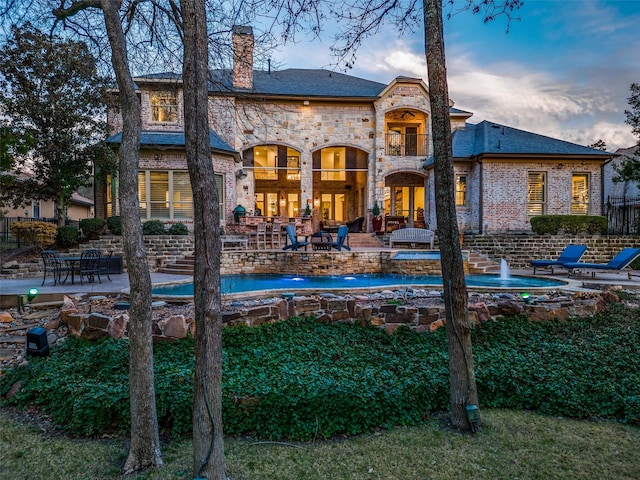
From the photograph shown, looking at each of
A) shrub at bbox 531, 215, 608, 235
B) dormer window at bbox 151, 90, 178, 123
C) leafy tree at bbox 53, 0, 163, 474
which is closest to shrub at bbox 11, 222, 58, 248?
dormer window at bbox 151, 90, 178, 123

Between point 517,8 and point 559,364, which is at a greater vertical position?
point 517,8

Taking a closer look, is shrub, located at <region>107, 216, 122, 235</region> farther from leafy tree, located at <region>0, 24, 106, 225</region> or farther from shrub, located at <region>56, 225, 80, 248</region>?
A: leafy tree, located at <region>0, 24, 106, 225</region>

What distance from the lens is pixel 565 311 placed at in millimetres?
6430

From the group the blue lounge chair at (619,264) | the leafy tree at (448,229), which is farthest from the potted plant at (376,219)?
the leafy tree at (448,229)

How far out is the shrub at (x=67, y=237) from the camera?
39.2ft

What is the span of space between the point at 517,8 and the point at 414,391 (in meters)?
4.53

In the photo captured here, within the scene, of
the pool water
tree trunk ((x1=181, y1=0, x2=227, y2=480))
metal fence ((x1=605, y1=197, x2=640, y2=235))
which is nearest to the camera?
tree trunk ((x1=181, y1=0, x2=227, y2=480))

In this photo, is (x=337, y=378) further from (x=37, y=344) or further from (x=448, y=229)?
(x=37, y=344)

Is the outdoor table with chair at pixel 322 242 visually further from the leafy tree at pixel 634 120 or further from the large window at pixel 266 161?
the leafy tree at pixel 634 120

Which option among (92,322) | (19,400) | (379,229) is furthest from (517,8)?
(379,229)

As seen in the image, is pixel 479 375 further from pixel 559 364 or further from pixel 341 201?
pixel 341 201

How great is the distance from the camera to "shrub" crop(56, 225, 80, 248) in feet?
39.2

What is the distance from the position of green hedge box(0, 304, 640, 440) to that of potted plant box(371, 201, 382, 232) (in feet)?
38.4

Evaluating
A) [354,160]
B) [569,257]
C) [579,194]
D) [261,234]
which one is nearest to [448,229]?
[569,257]
